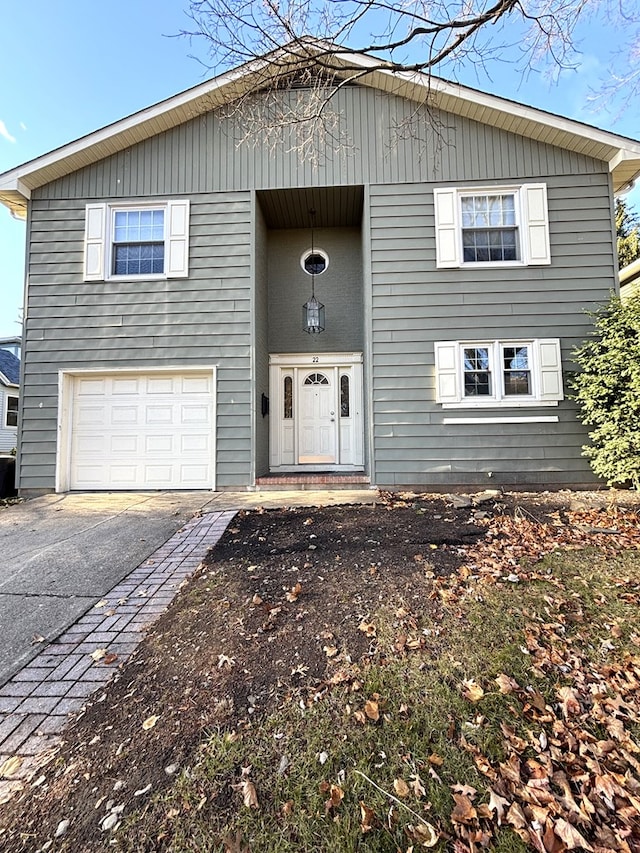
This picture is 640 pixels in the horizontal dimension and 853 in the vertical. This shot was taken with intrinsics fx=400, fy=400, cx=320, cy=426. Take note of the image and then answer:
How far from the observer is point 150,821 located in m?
1.32

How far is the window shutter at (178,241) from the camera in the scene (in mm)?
6891

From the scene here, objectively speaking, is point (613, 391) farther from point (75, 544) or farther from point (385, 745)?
point (75, 544)

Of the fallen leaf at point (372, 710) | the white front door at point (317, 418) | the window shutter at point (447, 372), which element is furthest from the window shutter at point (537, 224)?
the fallen leaf at point (372, 710)

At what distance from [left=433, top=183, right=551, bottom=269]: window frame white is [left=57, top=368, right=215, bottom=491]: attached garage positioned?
14.8 ft

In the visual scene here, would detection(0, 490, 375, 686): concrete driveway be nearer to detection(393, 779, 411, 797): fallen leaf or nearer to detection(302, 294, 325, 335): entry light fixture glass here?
detection(393, 779, 411, 797): fallen leaf

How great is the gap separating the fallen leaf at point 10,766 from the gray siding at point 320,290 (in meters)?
7.13

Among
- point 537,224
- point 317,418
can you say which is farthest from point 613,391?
point 317,418

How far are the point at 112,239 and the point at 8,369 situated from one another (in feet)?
51.8

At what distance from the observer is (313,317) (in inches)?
302

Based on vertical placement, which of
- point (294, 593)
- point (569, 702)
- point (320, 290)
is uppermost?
point (320, 290)

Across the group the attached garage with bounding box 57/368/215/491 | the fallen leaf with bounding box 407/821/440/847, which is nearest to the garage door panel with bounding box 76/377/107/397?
the attached garage with bounding box 57/368/215/491

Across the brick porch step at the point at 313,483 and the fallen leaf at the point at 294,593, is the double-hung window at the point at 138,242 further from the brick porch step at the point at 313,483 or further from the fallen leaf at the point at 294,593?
the fallen leaf at the point at 294,593

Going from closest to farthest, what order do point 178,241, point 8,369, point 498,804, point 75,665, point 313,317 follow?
point 498,804, point 75,665, point 178,241, point 313,317, point 8,369

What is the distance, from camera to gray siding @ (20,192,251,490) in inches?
269
